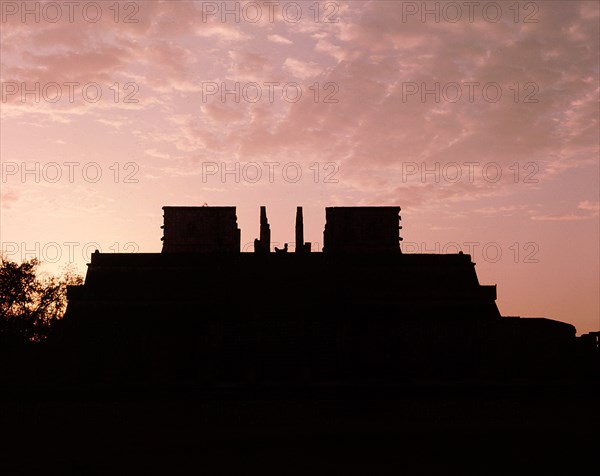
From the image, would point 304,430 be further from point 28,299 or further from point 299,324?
point 28,299

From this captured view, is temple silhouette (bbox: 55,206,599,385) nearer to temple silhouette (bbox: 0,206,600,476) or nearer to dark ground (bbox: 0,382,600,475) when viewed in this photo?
temple silhouette (bbox: 0,206,600,476)

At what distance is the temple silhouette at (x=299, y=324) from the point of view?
2372 centimetres

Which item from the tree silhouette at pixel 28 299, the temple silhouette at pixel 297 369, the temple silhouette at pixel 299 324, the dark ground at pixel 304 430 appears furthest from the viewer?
the tree silhouette at pixel 28 299

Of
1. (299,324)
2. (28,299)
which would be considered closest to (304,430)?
(299,324)

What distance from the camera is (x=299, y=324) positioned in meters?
25.4

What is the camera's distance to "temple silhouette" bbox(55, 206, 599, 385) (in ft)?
77.8

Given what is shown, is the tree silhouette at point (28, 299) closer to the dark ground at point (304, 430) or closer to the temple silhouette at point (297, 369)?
the temple silhouette at point (297, 369)

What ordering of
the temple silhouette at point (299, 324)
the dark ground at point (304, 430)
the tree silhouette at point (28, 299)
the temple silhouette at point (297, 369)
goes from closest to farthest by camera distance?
the dark ground at point (304, 430) < the temple silhouette at point (297, 369) < the temple silhouette at point (299, 324) < the tree silhouette at point (28, 299)

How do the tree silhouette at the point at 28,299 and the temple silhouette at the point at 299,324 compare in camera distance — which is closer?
the temple silhouette at the point at 299,324

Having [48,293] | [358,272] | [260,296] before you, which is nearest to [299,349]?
[260,296]

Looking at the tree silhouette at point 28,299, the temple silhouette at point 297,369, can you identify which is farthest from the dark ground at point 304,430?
the tree silhouette at point 28,299

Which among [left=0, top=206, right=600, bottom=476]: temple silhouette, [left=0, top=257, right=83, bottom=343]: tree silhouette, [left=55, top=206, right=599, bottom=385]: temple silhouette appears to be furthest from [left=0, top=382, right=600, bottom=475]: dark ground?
[left=0, top=257, right=83, bottom=343]: tree silhouette

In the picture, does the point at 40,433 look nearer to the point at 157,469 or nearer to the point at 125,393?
the point at 125,393

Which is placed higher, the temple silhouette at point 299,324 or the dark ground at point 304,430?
the temple silhouette at point 299,324
